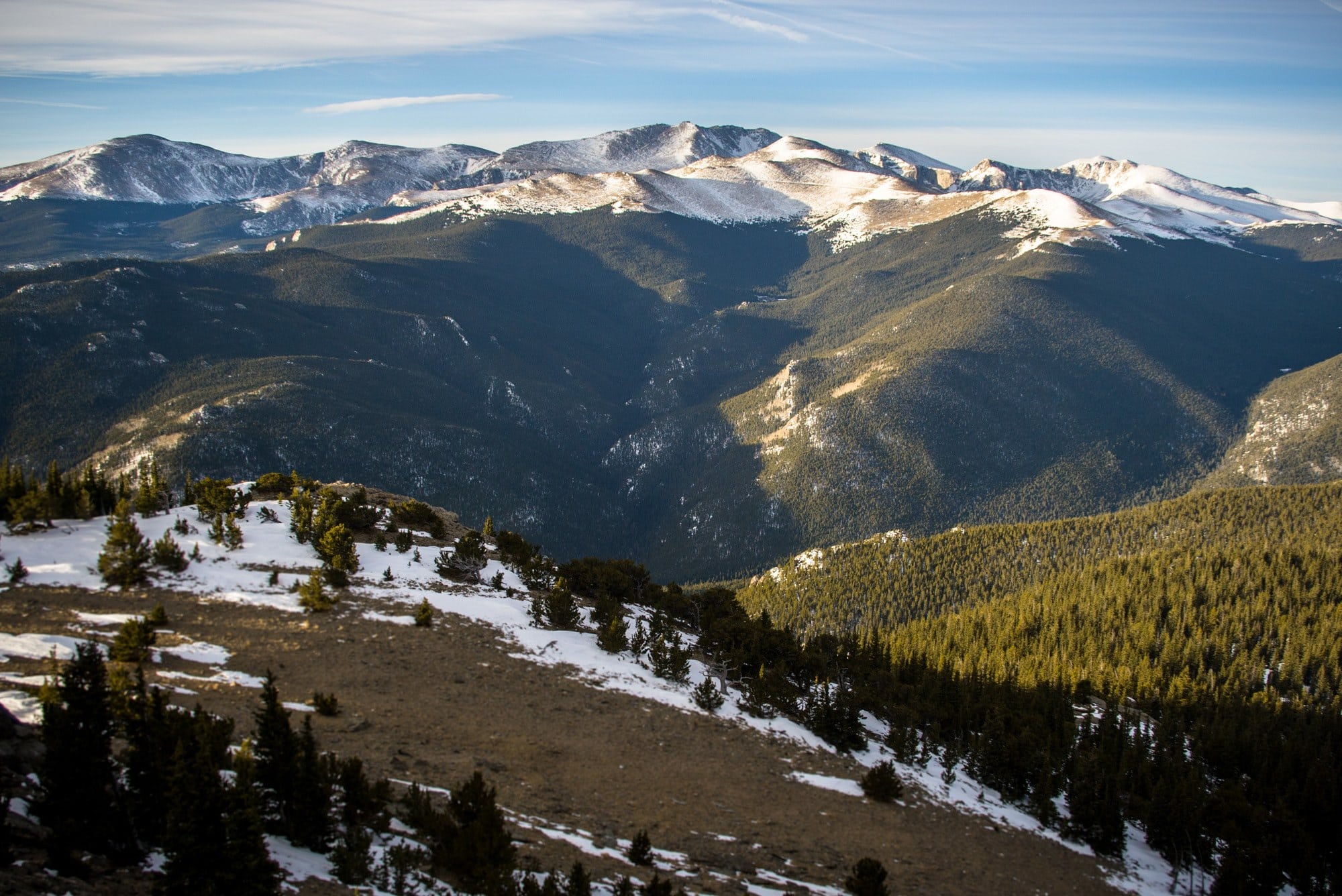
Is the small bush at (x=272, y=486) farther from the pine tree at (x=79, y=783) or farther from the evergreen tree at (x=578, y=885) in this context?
the evergreen tree at (x=578, y=885)

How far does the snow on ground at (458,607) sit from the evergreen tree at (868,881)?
10572 mm

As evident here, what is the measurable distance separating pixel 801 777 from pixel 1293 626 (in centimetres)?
14597

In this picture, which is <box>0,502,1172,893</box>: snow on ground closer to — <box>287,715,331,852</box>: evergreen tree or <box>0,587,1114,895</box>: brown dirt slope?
<box>0,587,1114,895</box>: brown dirt slope

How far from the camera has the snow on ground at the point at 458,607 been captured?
5434 centimetres

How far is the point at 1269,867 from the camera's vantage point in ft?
205

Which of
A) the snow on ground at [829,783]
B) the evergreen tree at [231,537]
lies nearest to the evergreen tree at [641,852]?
the snow on ground at [829,783]

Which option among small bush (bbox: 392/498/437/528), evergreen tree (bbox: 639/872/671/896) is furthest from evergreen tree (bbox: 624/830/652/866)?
small bush (bbox: 392/498/437/528)

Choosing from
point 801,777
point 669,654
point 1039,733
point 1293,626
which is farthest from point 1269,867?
point 1293,626

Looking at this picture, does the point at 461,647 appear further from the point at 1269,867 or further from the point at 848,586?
the point at 848,586

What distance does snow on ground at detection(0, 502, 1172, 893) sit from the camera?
5434 centimetres

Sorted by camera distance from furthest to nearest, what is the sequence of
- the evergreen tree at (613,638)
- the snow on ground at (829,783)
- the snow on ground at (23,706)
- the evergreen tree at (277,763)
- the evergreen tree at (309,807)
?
the evergreen tree at (613,638), the snow on ground at (829,783), the snow on ground at (23,706), the evergreen tree at (277,763), the evergreen tree at (309,807)

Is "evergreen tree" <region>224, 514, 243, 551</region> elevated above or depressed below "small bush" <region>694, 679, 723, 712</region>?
above

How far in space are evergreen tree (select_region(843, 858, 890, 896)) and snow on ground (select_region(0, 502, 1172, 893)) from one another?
1057cm

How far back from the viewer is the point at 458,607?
6097cm
